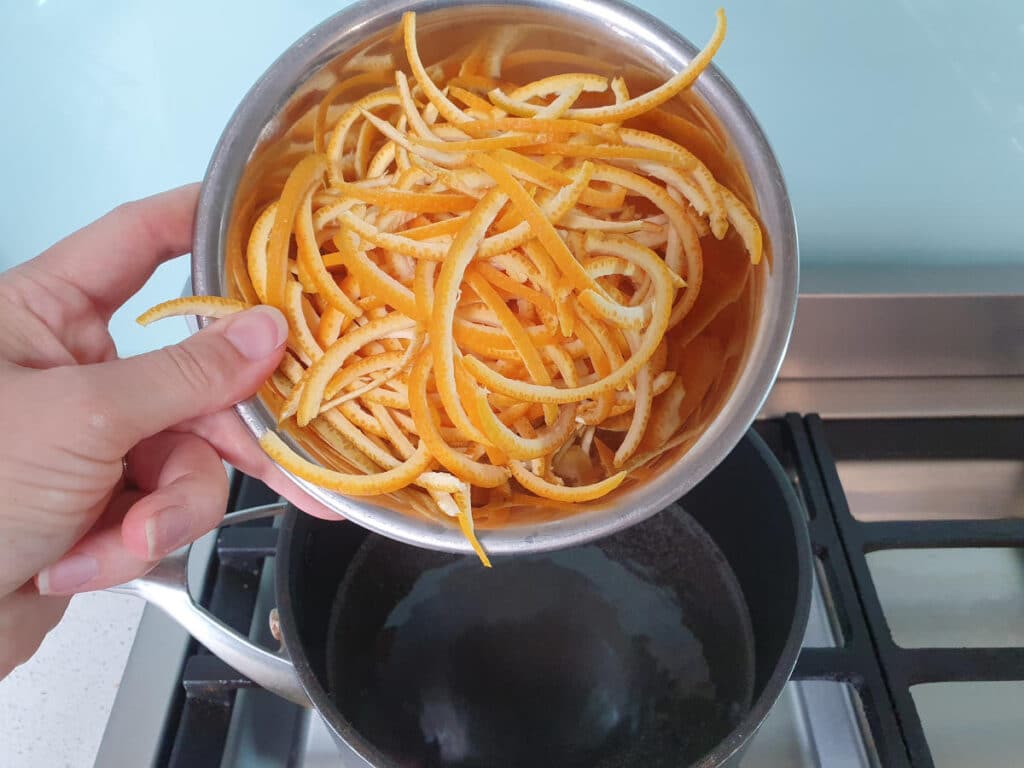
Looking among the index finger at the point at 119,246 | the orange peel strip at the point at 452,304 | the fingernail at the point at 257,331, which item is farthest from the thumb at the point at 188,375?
the index finger at the point at 119,246

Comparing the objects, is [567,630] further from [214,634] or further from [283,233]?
[283,233]

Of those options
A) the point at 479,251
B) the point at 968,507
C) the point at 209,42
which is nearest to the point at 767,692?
the point at 479,251

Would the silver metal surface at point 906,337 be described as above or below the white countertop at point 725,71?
below

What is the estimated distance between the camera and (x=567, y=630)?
737mm

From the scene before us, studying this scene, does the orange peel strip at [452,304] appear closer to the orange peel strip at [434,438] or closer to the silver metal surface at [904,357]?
the orange peel strip at [434,438]

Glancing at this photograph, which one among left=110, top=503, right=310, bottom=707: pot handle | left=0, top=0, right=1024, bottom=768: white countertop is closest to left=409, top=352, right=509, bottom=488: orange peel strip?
left=110, top=503, right=310, bottom=707: pot handle

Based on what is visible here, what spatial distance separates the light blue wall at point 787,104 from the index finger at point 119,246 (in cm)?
20

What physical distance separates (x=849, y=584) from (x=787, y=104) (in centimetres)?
48

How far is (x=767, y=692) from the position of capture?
526mm

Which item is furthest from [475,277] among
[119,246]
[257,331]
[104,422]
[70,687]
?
[70,687]

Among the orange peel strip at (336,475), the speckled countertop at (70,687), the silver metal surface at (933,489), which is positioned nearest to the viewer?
the orange peel strip at (336,475)

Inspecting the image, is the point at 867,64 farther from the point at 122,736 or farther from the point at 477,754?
the point at 122,736

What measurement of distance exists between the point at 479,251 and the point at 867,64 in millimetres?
505

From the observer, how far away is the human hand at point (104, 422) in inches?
19.8
